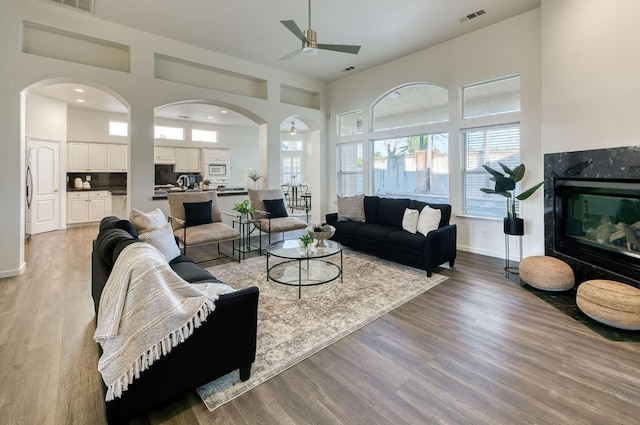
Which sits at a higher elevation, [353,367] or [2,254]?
Answer: [2,254]

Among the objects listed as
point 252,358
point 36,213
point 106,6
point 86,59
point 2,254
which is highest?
point 106,6

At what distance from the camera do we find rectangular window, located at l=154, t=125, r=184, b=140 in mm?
10025

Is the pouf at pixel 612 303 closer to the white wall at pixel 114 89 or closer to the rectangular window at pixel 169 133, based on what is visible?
the white wall at pixel 114 89

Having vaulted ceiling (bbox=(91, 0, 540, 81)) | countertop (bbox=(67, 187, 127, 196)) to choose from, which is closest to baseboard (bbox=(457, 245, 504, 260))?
vaulted ceiling (bbox=(91, 0, 540, 81))

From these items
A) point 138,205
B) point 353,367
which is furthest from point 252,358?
point 138,205

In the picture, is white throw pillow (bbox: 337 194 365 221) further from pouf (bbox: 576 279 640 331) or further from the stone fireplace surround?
pouf (bbox: 576 279 640 331)

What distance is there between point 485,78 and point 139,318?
19.2 ft

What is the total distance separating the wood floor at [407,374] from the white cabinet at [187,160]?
772cm

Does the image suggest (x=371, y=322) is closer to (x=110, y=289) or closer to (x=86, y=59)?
Result: (x=110, y=289)

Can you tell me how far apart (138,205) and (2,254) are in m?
1.73

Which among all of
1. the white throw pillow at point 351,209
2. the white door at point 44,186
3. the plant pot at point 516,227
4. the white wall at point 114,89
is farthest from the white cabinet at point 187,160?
the plant pot at point 516,227

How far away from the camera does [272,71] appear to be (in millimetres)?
6668

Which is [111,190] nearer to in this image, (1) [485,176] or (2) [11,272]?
(2) [11,272]

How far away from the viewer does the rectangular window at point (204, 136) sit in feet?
35.2
